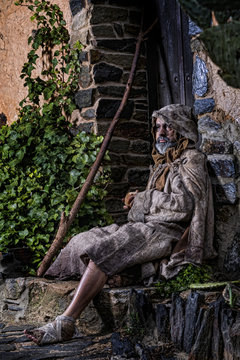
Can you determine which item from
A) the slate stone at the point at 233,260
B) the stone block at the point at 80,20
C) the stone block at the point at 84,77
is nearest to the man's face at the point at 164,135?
the slate stone at the point at 233,260

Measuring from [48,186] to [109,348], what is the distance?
93.0 inches

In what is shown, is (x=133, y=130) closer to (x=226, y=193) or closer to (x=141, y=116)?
(x=141, y=116)

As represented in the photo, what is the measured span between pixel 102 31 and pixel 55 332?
10.9 ft

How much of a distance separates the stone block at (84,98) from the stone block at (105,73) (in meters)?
0.16

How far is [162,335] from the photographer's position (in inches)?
138

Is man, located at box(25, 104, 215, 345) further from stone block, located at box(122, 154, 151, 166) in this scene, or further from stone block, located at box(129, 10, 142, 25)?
stone block, located at box(129, 10, 142, 25)

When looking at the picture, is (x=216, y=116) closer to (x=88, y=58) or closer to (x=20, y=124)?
(x=88, y=58)

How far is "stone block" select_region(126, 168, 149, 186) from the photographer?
5891mm

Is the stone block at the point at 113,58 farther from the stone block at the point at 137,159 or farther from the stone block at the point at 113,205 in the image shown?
the stone block at the point at 113,205

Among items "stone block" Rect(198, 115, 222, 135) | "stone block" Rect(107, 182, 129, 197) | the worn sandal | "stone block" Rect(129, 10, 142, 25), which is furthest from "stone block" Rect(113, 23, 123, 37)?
the worn sandal

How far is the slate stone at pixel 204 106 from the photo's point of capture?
4.23 meters

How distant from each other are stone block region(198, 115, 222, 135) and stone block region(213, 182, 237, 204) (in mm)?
419

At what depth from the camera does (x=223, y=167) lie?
165 inches

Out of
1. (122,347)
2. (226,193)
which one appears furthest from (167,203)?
(122,347)
